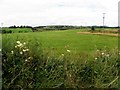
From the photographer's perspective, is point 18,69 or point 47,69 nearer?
point 18,69

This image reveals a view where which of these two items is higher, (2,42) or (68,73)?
(2,42)

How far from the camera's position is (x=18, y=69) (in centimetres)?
581

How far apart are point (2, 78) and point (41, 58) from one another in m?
0.84

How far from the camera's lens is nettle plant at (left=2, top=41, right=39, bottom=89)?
5727 mm

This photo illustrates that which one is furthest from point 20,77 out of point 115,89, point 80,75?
point 115,89

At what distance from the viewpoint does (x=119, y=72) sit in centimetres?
650

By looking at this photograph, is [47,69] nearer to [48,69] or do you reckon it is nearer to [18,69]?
[48,69]

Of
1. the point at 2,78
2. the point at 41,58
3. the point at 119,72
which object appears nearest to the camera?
the point at 2,78

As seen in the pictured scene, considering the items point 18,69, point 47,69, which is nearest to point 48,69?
point 47,69

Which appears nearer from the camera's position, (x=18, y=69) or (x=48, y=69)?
(x=18, y=69)

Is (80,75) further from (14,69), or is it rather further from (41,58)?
(14,69)

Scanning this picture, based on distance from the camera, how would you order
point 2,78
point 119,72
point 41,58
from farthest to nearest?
point 119,72
point 41,58
point 2,78

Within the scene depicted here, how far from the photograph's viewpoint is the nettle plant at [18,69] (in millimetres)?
5727

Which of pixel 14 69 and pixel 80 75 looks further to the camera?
pixel 80 75
